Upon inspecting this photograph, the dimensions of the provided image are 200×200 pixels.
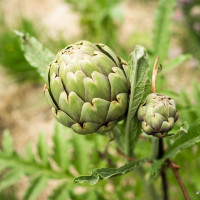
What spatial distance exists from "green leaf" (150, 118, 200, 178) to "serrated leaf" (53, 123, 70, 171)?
43cm

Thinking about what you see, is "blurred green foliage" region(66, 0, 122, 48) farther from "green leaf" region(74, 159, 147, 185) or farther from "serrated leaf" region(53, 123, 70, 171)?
"green leaf" region(74, 159, 147, 185)

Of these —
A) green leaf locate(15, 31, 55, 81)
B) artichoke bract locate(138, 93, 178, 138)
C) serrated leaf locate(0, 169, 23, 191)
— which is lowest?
serrated leaf locate(0, 169, 23, 191)

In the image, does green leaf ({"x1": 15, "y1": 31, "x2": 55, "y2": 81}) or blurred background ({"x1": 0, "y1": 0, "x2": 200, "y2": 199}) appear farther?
blurred background ({"x1": 0, "y1": 0, "x2": 200, "y2": 199})

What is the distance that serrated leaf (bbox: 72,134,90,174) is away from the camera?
111cm

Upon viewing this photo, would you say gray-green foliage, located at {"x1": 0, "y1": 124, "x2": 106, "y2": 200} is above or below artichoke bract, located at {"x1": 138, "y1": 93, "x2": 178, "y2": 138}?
below

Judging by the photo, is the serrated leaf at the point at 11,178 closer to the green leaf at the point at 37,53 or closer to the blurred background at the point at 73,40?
the green leaf at the point at 37,53

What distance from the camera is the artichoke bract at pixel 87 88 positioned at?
1.99 ft

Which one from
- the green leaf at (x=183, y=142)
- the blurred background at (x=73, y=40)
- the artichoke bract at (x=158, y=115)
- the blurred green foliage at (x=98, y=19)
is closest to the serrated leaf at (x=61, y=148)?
the green leaf at (x=183, y=142)

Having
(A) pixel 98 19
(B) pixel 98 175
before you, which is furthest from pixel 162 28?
(A) pixel 98 19

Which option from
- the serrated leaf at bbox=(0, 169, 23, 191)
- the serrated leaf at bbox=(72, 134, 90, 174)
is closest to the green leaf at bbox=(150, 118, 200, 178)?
the serrated leaf at bbox=(72, 134, 90, 174)

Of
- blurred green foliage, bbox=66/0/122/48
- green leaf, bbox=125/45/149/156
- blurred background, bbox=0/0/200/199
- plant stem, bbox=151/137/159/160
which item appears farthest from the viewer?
blurred green foliage, bbox=66/0/122/48

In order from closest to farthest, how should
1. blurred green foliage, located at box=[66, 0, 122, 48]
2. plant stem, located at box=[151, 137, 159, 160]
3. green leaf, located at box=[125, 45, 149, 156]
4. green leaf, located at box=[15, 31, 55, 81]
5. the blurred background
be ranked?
green leaf, located at box=[125, 45, 149, 156] → plant stem, located at box=[151, 137, 159, 160] → green leaf, located at box=[15, 31, 55, 81] → the blurred background → blurred green foliage, located at box=[66, 0, 122, 48]

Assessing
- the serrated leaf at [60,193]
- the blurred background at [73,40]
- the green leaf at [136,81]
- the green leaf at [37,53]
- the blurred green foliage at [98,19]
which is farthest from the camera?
the blurred green foliage at [98,19]

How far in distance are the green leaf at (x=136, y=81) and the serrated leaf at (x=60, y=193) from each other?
47 centimetres
